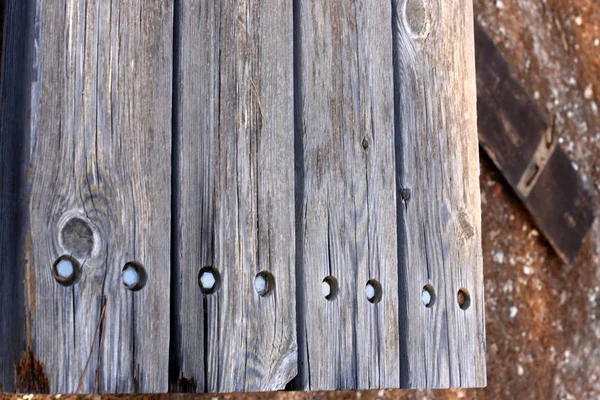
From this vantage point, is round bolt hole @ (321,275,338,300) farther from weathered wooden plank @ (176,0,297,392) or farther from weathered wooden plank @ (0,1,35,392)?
weathered wooden plank @ (0,1,35,392)

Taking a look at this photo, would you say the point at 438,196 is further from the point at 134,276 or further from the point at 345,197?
the point at 134,276

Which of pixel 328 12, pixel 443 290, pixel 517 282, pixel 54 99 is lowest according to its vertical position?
pixel 517 282

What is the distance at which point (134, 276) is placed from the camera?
4.69 ft

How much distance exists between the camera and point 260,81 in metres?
1.66

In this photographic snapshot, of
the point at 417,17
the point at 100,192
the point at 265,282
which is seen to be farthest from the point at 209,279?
the point at 417,17

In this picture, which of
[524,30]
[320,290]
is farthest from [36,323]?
[524,30]

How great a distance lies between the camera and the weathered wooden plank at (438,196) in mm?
1893

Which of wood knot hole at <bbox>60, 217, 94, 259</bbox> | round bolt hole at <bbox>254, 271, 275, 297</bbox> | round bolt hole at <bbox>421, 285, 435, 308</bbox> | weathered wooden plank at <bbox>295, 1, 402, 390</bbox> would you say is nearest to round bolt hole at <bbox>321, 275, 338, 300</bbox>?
weathered wooden plank at <bbox>295, 1, 402, 390</bbox>

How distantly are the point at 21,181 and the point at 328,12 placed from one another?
775 mm

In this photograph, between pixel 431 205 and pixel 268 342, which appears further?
pixel 431 205

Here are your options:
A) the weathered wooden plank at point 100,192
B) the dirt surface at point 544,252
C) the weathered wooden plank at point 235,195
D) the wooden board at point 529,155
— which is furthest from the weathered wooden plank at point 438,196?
the wooden board at point 529,155

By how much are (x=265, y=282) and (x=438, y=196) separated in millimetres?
560

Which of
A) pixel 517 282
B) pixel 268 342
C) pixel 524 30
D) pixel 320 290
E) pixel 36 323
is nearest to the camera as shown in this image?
pixel 36 323

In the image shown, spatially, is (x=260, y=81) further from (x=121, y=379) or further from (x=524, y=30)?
(x=524, y=30)
